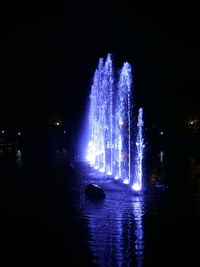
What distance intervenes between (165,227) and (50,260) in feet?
15.3

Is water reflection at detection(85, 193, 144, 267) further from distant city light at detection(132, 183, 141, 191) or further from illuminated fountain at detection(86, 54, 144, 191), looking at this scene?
illuminated fountain at detection(86, 54, 144, 191)

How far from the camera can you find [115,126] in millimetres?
33906

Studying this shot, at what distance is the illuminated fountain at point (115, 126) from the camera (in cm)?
2694

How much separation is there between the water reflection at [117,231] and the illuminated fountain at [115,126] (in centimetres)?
586

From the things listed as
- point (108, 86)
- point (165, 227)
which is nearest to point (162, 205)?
point (165, 227)

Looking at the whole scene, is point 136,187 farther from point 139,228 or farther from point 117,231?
point 117,231

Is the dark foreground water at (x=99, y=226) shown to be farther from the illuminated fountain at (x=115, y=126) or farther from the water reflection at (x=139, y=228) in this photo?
the illuminated fountain at (x=115, y=126)

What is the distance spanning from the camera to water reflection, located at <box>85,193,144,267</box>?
377 inches

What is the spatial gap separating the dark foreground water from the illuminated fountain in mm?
4224

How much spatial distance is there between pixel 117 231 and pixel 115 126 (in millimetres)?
22296

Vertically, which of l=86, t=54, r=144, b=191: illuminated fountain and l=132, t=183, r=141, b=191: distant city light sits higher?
l=86, t=54, r=144, b=191: illuminated fountain

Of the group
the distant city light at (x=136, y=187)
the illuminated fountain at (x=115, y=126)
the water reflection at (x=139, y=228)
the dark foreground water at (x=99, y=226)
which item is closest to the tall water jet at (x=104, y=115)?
the illuminated fountain at (x=115, y=126)

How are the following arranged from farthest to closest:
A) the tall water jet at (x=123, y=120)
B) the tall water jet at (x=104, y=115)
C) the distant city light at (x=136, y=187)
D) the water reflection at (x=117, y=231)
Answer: the tall water jet at (x=104, y=115), the tall water jet at (x=123, y=120), the distant city light at (x=136, y=187), the water reflection at (x=117, y=231)

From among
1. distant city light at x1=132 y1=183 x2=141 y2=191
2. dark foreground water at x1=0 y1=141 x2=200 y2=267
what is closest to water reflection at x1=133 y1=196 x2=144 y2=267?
dark foreground water at x1=0 y1=141 x2=200 y2=267
